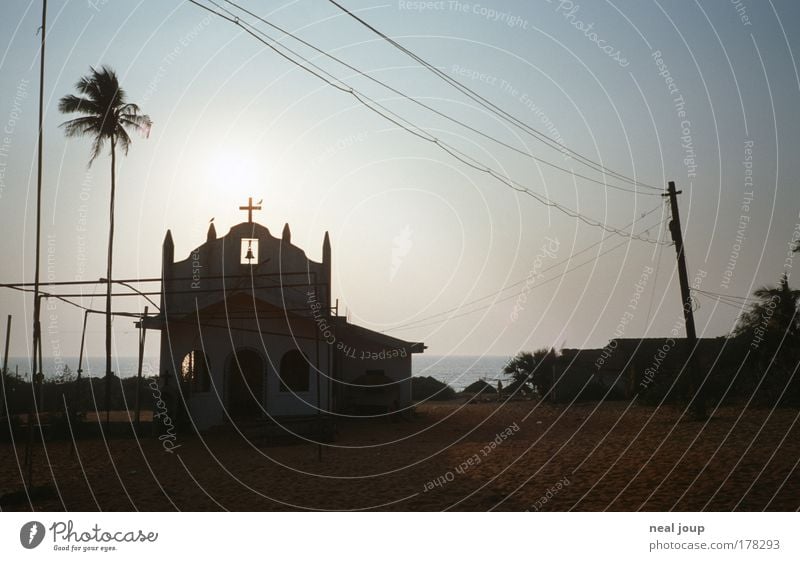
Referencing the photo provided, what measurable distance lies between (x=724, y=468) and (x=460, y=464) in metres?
5.32

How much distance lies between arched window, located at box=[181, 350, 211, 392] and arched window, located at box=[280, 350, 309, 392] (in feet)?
8.54

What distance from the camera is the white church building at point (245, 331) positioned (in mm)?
23781

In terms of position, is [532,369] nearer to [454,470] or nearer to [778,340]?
[778,340]

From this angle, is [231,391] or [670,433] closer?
[670,433]

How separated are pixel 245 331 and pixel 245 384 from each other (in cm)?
238

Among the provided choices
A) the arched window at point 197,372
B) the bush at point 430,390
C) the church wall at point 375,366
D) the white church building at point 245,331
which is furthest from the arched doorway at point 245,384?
the bush at point 430,390

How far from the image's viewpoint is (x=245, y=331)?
79.5 ft

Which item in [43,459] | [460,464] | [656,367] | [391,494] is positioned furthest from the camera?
[656,367]

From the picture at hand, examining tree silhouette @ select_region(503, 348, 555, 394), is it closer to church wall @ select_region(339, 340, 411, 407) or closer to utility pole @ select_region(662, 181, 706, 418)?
church wall @ select_region(339, 340, 411, 407)

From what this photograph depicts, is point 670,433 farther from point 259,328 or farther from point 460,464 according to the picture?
point 259,328

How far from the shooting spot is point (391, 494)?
12.3 meters

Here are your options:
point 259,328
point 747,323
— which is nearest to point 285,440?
point 259,328

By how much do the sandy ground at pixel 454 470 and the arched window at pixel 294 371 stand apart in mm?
2625

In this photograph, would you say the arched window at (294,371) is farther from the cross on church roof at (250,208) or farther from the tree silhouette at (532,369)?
the tree silhouette at (532,369)
